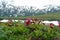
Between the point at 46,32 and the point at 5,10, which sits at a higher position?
the point at 46,32

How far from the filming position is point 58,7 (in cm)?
470

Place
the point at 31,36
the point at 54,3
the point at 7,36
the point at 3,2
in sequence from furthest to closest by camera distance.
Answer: the point at 54,3
the point at 3,2
the point at 31,36
the point at 7,36

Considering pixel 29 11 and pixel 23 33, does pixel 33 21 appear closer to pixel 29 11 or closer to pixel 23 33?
pixel 23 33

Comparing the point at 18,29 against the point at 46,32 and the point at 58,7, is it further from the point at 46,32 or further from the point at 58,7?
the point at 58,7

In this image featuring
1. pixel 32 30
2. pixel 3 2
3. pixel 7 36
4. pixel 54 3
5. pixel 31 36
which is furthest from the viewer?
pixel 54 3

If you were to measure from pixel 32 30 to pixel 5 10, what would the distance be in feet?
8.32

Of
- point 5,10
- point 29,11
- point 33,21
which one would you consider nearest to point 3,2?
point 5,10

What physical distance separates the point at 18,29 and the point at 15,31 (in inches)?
1.6

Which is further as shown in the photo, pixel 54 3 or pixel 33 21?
pixel 54 3

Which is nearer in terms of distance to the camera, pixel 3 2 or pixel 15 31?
pixel 15 31

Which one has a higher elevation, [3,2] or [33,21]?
[33,21]

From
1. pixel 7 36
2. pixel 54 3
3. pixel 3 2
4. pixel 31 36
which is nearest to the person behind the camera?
pixel 7 36

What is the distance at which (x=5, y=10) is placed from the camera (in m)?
4.44

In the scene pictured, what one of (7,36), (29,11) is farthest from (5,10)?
(7,36)
